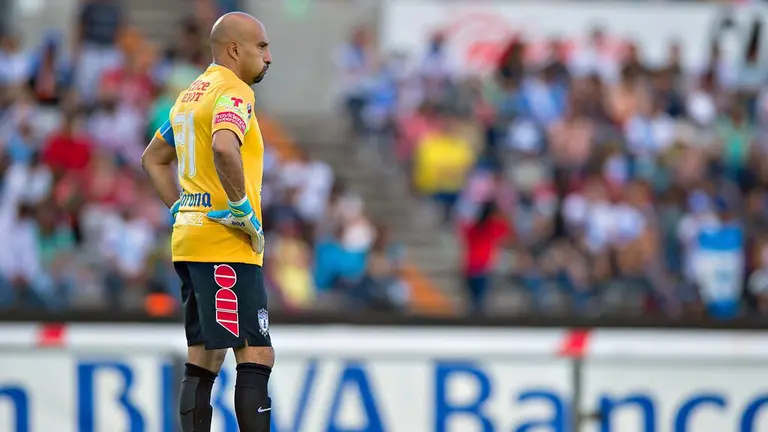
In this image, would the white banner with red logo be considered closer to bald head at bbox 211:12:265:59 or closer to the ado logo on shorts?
bald head at bbox 211:12:265:59

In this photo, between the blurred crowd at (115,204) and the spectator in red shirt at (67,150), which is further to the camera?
the spectator in red shirt at (67,150)

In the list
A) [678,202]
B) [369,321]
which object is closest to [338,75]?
[678,202]

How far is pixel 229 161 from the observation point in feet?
19.2

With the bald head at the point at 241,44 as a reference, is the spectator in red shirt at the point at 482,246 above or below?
below

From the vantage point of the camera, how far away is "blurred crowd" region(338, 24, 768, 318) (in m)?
14.4

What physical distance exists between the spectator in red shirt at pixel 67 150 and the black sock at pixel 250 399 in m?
8.61

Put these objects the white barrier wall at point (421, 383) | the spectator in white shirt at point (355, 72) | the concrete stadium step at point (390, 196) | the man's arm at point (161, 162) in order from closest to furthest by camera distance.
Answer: the man's arm at point (161, 162), the white barrier wall at point (421, 383), the concrete stadium step at point (390, 196), the spectator in white shirt at point (355, 72)

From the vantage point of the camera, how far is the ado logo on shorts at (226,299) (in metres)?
6.20

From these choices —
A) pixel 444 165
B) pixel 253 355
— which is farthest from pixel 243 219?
pixel 444 165

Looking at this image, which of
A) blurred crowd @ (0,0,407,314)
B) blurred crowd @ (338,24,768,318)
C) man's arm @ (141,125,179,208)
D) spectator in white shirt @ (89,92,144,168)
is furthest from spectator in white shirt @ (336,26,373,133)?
man's arm @ (141,125,179,208)

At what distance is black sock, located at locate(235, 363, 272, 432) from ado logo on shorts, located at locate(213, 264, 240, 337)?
0.59ft

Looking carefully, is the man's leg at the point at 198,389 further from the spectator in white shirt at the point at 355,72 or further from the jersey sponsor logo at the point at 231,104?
the spectator in white shirt at the point at 355,72

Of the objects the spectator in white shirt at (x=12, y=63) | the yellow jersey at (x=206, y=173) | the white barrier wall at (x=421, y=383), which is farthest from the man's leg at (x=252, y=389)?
the spectator in white shirt at (x=12, y=63)

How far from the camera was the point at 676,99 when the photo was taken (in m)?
17.1
